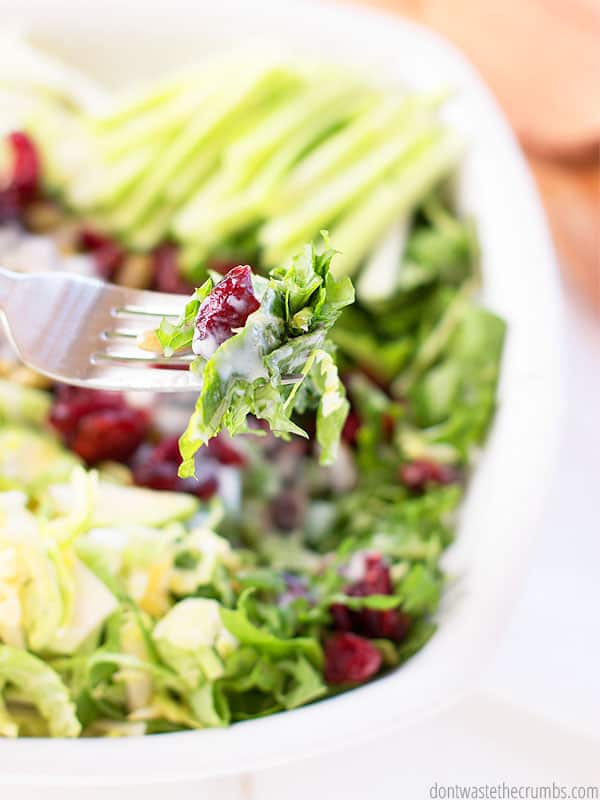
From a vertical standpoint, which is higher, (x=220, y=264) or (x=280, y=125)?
(x=280, y=125)

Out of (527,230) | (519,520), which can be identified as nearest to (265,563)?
(519,520)

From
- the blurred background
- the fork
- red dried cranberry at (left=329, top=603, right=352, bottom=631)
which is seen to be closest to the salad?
red dried cranberry at (left=329, top=603, right=352, bottom=631)

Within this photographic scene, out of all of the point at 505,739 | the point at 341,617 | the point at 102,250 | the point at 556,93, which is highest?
the point at 556,93

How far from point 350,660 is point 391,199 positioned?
1151mm

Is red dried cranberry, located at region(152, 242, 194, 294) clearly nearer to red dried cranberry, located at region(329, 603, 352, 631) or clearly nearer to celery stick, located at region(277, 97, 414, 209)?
celery stick, located at region(277, 97, 414, 209)

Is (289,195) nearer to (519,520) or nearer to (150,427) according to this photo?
(150,427)

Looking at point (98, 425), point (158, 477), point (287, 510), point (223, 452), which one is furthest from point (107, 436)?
point (287, 510)

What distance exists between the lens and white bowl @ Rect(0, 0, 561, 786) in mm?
1336

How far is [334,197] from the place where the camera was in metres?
2.21

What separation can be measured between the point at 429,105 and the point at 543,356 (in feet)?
2.61

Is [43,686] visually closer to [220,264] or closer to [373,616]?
[373,616]

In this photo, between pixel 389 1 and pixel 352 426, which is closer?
pixel 352 426

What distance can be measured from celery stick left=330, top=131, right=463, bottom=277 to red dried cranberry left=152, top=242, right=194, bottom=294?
1.24ft

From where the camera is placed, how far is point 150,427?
1.99 metres
